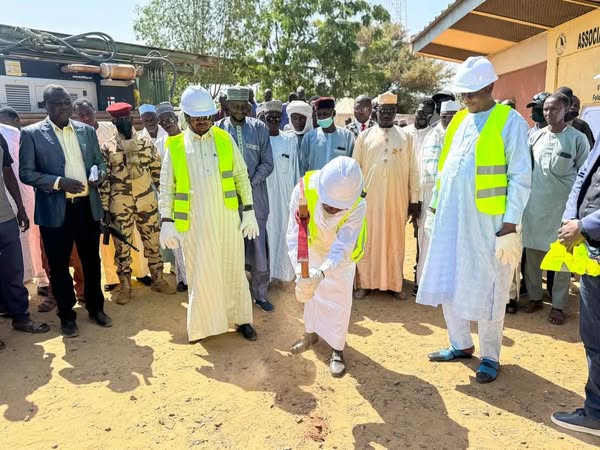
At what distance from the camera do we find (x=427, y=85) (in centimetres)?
2873

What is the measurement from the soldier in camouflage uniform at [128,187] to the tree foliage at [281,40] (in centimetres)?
936

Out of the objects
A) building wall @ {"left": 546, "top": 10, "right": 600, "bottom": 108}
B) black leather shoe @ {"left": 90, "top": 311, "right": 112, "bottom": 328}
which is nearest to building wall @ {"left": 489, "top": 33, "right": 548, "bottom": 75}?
building wall @ {"left": 546, "top": 10, "right": 600, "bottom": 108}

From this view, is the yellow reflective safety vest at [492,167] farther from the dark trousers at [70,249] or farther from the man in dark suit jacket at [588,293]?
the dark trousers at [70,249]

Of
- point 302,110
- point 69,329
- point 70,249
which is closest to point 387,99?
point 302,110

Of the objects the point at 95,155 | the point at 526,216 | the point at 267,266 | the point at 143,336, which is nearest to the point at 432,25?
the point at 526,216

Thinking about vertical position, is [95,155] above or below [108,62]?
below

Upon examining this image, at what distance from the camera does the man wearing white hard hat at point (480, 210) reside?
3018 millimetres

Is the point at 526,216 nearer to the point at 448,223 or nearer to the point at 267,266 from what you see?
the point at 448,223

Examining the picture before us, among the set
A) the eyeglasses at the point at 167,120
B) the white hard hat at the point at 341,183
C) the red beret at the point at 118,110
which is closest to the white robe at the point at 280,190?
the eyeglasses at the point at 167,120

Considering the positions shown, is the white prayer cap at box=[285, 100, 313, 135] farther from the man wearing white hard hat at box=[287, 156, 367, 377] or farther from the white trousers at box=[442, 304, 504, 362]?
the white trousers at box=[442, 304, 504, 362]

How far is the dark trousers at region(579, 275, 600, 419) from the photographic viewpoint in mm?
2617

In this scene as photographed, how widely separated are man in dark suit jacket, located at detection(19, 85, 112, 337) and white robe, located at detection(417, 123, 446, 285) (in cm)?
311

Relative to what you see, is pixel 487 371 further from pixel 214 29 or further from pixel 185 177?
pixel 214 29

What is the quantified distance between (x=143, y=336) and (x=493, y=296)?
114 inches
